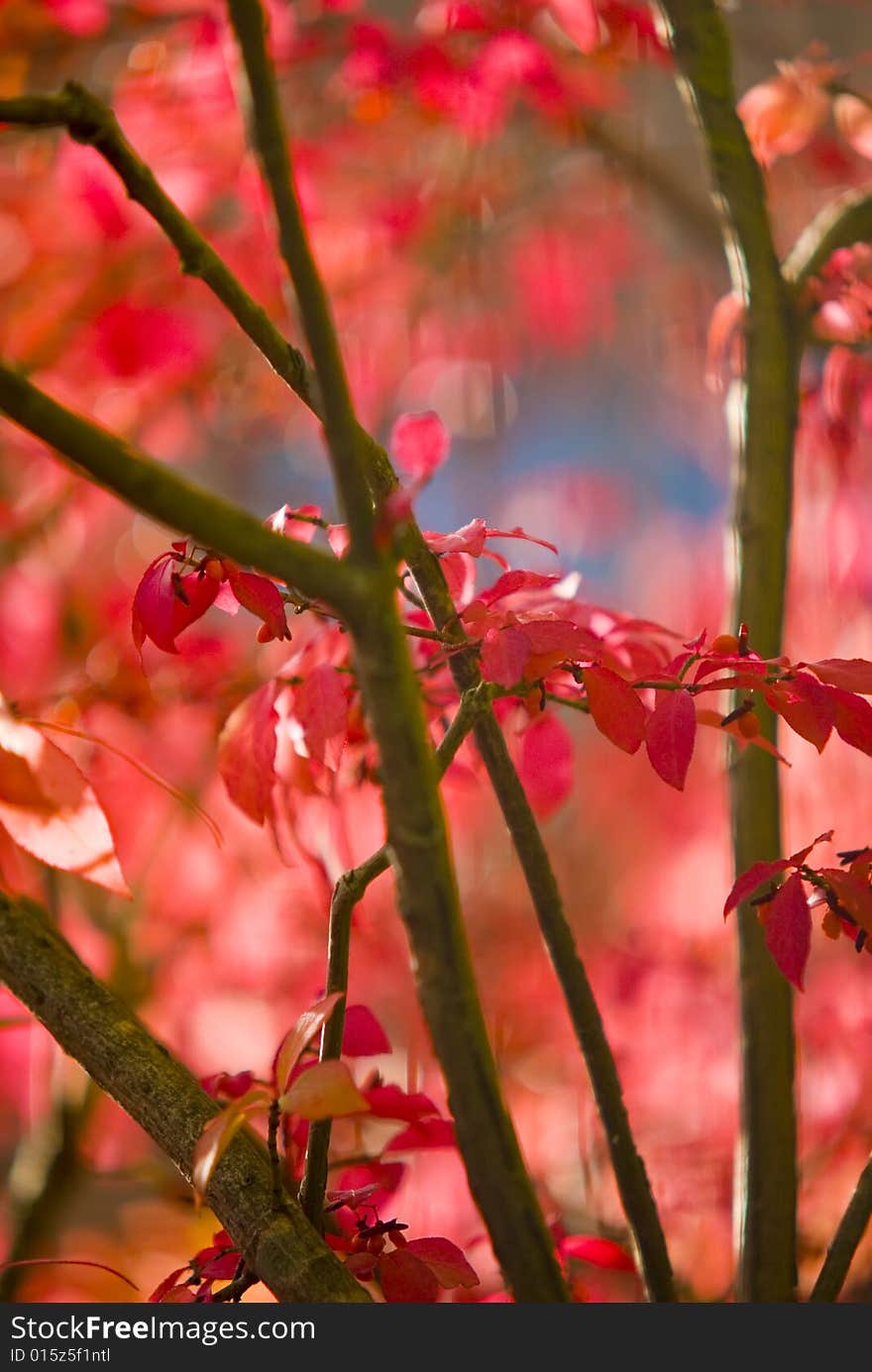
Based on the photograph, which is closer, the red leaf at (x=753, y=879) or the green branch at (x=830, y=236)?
the red leaf at (x=753, y=879)

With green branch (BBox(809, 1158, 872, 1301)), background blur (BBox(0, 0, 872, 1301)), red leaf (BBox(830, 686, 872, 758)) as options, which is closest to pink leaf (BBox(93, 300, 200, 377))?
background blur (BBox(0, 0, 872, 1301))

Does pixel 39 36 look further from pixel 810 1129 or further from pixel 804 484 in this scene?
pixel 810 1129

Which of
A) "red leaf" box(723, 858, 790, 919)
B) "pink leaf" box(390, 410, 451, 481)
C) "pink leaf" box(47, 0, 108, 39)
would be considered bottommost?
"red leaf" box(723, 858, 790, 919)

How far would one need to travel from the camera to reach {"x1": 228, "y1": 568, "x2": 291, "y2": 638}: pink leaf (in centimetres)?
52

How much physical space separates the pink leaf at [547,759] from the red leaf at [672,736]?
19 cm

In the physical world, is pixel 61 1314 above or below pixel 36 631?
below

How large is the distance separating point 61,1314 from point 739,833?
1.59 feet

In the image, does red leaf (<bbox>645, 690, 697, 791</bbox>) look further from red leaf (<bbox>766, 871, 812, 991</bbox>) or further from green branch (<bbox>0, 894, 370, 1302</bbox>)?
green branch (<bbox>0, 894, 370, 1302</bbox>)

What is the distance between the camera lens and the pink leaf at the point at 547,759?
0.71m

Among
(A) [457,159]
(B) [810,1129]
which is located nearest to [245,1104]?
(B) [810,1129]

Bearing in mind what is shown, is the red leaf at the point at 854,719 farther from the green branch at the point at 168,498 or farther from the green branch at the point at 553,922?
the green branch at the point at 168,498

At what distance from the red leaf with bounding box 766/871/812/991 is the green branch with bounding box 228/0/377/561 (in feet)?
0.92

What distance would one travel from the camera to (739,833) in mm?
719

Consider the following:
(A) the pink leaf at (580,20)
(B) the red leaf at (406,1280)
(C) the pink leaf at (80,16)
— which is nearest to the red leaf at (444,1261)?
(B) the red leaf at (406,1280)
